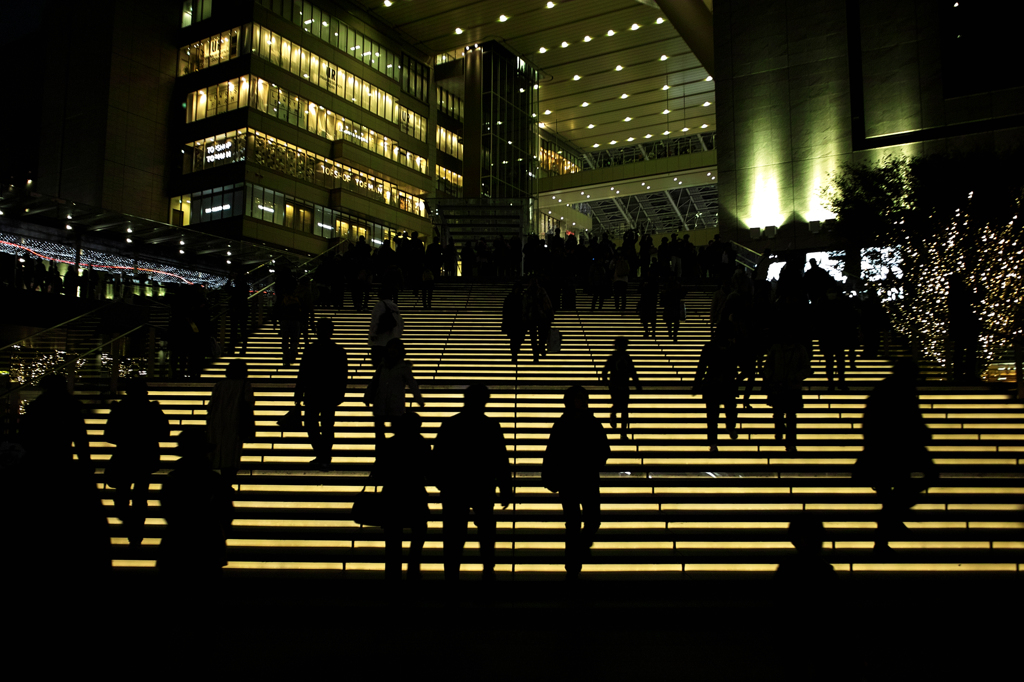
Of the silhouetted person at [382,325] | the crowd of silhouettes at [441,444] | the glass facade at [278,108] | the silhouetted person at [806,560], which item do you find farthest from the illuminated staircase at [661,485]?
the glass facade at [278,108]

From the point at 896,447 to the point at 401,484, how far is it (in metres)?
4.28

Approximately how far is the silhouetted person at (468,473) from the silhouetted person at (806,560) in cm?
218

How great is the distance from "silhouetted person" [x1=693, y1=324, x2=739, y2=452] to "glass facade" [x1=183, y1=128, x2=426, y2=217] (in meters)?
33.9

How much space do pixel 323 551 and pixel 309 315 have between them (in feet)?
28.8

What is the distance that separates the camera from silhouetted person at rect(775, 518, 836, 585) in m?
3.30

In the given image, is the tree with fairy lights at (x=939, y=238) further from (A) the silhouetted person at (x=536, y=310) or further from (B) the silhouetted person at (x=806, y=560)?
(B) the silhouetted person at (x=806, y=560)

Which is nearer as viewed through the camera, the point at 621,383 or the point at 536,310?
the point at 621,383

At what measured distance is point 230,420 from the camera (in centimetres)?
665

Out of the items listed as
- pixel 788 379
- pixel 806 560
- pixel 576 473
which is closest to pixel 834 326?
pixel 788 379

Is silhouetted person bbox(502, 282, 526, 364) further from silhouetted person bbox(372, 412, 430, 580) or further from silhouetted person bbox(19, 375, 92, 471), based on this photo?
silhouetted person bbox(19, 375, 92, 471)

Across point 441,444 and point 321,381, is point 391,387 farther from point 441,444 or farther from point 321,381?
point 441,444

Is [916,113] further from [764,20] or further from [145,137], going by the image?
[145,137]

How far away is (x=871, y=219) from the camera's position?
21422 mm

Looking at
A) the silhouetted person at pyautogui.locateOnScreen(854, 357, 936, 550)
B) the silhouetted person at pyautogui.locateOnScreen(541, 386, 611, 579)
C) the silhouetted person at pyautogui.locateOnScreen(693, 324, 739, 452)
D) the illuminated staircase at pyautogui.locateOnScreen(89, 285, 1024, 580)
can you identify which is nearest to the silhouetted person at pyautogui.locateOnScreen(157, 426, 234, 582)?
the illuminated staircase at pyautogui.locateOnScreen(89, 285, 1024, 580)
